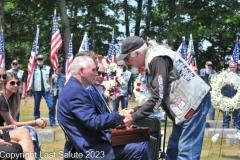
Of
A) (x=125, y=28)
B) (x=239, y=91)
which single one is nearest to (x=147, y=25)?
(x=125, y=28)

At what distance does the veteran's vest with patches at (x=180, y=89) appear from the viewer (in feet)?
19.0

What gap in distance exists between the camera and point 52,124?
14719mm

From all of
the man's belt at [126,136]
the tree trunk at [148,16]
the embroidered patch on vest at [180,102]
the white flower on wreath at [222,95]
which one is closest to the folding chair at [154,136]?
the man's belt at [126,136]

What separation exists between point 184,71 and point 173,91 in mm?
250

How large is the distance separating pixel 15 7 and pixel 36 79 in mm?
19082

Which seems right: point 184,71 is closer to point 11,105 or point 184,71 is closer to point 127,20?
point 11,105

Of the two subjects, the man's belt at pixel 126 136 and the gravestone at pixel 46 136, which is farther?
the gravestone at pixel 46 136

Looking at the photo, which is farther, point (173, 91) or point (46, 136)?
point (46, 136)

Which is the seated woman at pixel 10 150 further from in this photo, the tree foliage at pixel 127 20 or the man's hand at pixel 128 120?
the tree foliage at pixel 127 20

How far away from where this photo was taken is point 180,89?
5.83 m

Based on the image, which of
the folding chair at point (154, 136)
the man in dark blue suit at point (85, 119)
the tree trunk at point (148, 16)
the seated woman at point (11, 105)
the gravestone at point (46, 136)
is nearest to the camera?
the man in dark blue suit at point (85, 119)

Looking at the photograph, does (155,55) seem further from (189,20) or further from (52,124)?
(189,20)

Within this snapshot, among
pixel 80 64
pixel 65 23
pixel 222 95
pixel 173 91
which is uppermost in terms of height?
pixel 65 23

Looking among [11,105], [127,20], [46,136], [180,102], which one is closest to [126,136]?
[180,102]
